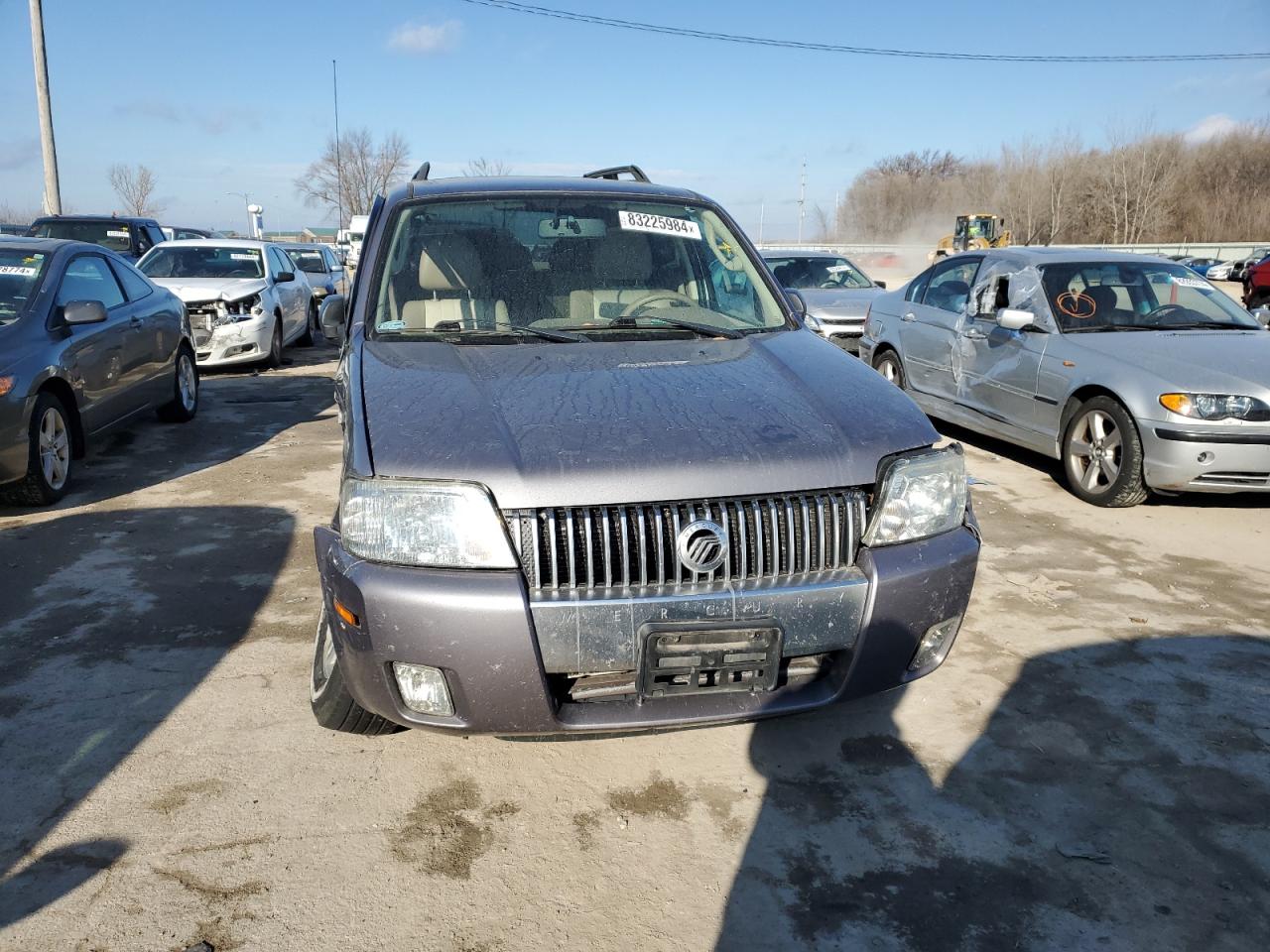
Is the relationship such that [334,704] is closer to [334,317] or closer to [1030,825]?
[334,317]

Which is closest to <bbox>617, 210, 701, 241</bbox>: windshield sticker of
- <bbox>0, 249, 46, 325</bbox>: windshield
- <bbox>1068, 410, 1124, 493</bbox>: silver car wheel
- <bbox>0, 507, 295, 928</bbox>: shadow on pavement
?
<bbox>0, 507, 295, 928</bbox>: shadow on pavement

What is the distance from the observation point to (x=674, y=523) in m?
2.48

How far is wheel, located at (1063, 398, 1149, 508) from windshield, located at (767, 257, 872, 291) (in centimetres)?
669

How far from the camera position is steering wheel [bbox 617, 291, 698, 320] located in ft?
12.5

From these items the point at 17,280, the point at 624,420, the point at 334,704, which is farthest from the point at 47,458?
the point at 624,420

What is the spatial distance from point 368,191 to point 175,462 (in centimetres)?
3837

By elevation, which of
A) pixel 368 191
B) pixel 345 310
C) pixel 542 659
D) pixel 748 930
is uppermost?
pixel 368 191

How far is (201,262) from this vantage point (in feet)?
39.8

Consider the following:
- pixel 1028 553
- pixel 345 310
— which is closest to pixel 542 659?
pixel 345 310

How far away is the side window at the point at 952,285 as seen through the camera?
786cm

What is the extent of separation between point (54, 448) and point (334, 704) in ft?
13.3

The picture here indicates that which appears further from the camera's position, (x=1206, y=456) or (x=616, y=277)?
(x=1206, y=456)

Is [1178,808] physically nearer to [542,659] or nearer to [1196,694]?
[1196,694]

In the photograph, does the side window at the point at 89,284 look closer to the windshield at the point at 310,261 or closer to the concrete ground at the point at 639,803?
the concrete ground at the point at 639,803
